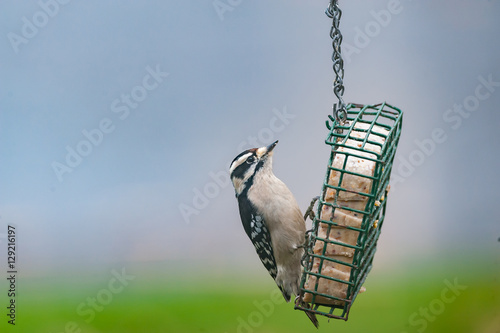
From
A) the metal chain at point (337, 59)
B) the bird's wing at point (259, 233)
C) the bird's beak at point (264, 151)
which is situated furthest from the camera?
the bird's wing at point (259, 233)

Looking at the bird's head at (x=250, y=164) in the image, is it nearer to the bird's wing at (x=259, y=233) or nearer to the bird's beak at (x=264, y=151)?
the bird's beak at (x=264, y=151)

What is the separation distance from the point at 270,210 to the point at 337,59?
3.91 feet

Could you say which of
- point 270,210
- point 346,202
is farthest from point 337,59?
point 270,210

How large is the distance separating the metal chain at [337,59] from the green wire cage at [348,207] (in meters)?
0.04

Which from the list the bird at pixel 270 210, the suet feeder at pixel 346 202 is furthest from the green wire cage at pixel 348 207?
the bird at pixel 270 210

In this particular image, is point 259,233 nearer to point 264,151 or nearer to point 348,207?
point 264,151

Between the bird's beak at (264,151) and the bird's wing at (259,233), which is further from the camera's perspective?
the bird's wing at (259,233)

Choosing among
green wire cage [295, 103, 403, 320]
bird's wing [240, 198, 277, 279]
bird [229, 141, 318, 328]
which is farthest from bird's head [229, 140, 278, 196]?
A: green wire cage [295, 103, 403, 320]

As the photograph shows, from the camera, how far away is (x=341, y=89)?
2.41 metres

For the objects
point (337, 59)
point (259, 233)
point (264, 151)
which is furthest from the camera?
point (259, 233)

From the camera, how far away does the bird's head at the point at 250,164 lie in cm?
317

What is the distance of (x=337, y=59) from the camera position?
2359 millimetres

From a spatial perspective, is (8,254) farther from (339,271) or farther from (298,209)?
(339,271)

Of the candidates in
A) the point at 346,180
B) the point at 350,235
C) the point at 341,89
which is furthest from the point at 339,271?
the point at 341,89
